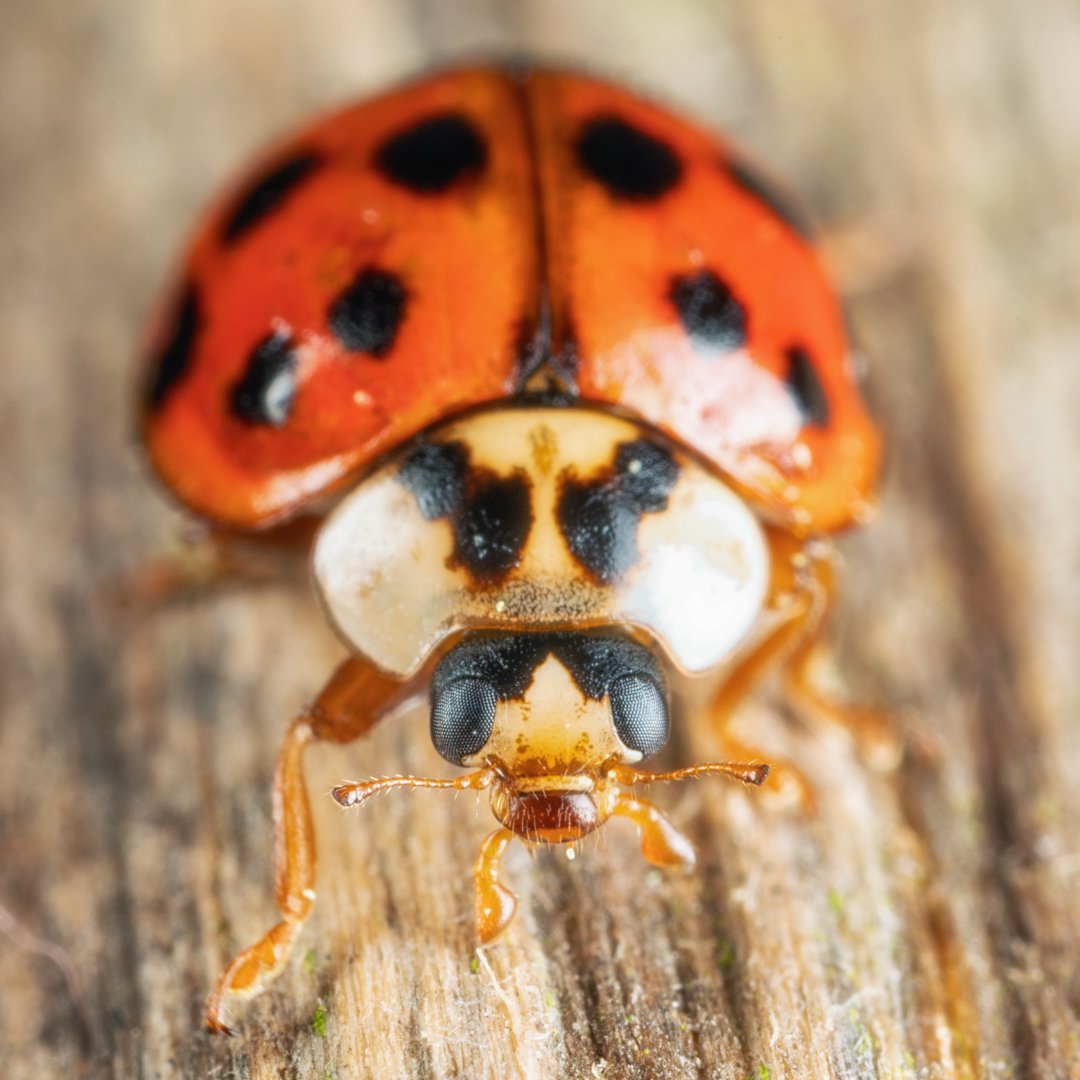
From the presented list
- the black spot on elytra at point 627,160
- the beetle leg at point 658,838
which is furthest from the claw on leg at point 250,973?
the black spot on elytra at point 627,160

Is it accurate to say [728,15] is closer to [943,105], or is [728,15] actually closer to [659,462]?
[943,105]

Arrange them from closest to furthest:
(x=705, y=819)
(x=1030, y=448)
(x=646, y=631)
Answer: (x=646, y=631) → (x=705, y=819) → (x=1030, y=448)

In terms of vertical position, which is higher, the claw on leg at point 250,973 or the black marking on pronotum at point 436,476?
the black marking on pronotum at point 436,476

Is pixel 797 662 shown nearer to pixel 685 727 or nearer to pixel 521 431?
pixel 685 727

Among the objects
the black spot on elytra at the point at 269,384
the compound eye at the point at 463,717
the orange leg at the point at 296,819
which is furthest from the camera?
the black spot on elytra at the point at 269,384

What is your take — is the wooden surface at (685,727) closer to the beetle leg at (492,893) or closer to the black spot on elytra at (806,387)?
the beetle leg at (492,893)

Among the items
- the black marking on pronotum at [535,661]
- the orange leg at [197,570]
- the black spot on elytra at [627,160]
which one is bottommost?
the black marking on pronotum at [535,661]

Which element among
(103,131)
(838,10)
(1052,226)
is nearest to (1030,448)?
(1052,226)

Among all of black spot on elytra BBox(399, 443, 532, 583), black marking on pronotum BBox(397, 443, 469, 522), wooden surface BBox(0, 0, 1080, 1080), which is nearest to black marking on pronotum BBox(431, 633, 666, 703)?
black spot on elytra BBox(399, 443, 532, 583)
